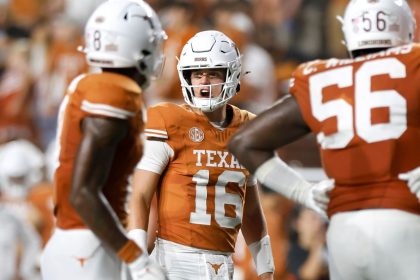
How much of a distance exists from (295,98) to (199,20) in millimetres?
5468

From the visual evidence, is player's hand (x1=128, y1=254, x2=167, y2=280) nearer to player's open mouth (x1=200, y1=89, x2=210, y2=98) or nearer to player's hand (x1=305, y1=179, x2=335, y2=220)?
player's hand (x1=305, y1=179, x2=335, y2=220)

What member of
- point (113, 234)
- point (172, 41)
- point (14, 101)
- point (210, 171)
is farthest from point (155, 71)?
point (14, 101)

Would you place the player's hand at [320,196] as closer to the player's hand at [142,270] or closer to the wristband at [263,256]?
the player's hand at [142,270]

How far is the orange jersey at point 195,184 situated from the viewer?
4.09 meters

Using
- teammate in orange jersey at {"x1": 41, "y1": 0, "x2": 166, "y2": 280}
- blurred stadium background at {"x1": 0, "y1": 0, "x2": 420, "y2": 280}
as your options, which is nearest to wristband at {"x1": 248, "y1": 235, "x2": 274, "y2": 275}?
teammate in orange jersey at {"x1": 41, "y1": 0, "x2": 166, "y2": 280}

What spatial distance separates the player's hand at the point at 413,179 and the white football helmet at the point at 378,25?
463 millimetres

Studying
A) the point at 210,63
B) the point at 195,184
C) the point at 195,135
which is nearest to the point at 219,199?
the point at 195,184

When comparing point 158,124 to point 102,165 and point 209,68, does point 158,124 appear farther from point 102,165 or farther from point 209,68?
point 102,165

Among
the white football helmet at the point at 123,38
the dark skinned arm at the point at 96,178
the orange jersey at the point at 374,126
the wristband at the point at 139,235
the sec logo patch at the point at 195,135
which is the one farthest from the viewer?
the sec logo patch at the point at 195,135

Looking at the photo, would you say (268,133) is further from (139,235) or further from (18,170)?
(18,170)

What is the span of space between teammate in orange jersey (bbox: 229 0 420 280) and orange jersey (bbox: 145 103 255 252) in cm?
94

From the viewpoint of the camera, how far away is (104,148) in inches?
118

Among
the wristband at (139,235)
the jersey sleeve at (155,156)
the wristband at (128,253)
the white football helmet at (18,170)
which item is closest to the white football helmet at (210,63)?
the jersey sleeve at (155,156)

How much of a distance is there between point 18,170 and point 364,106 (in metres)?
5.40
